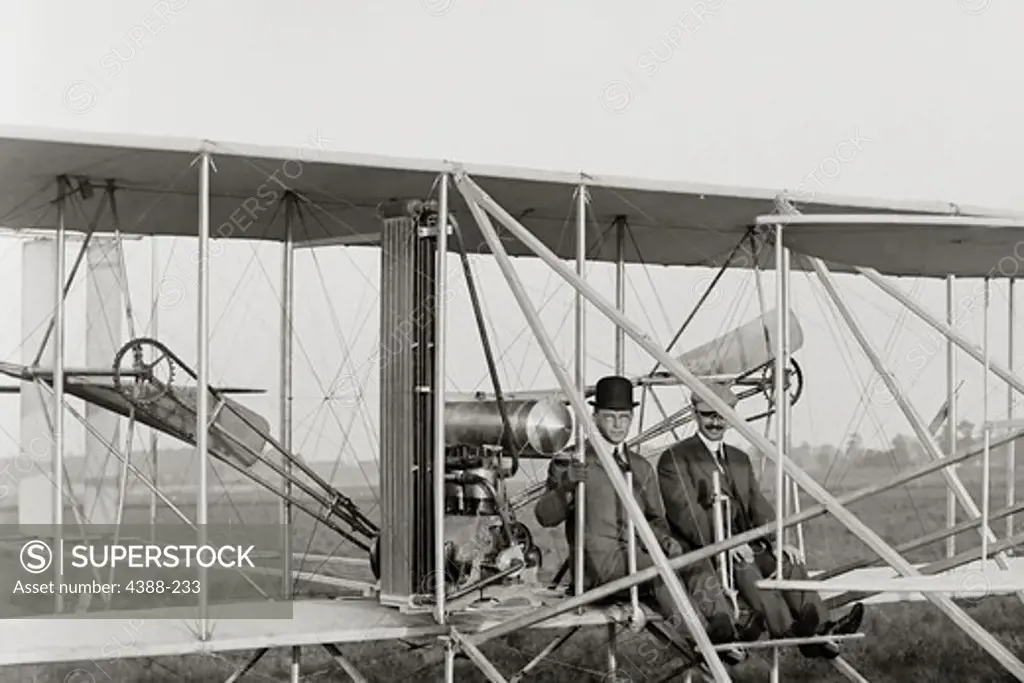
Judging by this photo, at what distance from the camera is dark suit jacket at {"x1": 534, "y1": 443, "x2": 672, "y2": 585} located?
9227mm

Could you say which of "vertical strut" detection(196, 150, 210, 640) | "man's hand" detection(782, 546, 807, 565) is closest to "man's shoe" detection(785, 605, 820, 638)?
"man's hand" detection(782, 546, 807, 565)

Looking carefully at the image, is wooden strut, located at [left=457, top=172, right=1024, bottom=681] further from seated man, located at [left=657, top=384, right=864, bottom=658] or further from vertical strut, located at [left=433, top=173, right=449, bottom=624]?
seated man, located at [left=657, top=384, right=864, bottom=658]

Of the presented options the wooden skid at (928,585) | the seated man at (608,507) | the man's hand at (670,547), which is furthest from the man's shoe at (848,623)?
the man's hand at (670,547)

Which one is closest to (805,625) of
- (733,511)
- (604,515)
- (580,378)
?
(733,511)

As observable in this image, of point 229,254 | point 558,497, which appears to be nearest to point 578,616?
point 558,497

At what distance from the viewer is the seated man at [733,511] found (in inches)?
361

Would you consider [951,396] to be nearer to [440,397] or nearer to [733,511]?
[733,511]

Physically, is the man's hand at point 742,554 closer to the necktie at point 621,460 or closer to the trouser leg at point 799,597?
the trouser leg at point 799,597

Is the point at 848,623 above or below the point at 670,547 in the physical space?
below

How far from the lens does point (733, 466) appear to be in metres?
9.69

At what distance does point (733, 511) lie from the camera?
31.8ft

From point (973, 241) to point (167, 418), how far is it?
19.3 ft

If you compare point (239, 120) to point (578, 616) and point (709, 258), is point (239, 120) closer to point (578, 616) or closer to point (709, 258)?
point (709, 258)

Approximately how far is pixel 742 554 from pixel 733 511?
0.28m
